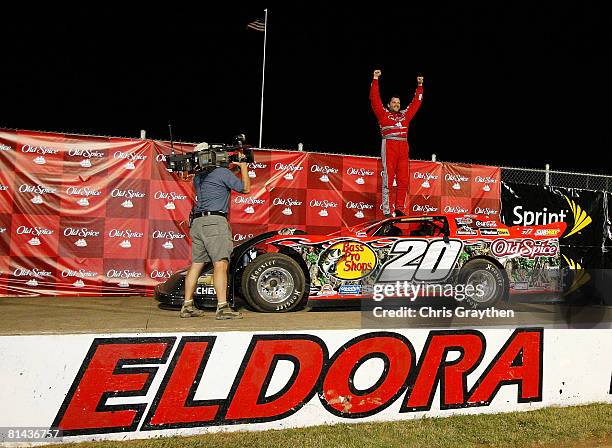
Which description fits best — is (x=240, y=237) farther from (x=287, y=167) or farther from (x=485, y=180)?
(x=485, y=180)

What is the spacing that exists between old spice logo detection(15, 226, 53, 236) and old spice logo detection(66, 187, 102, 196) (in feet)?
1.88

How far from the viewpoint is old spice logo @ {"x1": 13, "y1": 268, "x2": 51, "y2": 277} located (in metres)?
6.45

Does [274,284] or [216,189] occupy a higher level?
[216,189]

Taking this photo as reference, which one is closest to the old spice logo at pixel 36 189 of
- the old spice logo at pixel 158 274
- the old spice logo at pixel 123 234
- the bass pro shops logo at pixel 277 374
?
the old spice logo at pixel 123 234

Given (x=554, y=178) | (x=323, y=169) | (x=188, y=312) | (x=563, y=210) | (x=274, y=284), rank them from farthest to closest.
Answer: (x=554, y=178), (x=563, y=210), (x=323, y=169), (x=274, y=284), (x=188, y=312)

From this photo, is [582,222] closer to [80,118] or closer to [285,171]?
[285,171]

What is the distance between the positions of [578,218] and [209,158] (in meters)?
7.34

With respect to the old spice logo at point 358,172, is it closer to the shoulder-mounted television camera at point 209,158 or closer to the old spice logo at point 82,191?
the shoulder-mounted television camera at point 209,158

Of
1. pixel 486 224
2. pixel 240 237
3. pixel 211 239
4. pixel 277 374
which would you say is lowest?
pixel 277 374

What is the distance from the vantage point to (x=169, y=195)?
23.2 feet

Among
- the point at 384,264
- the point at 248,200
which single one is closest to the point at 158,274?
the point at 248,200

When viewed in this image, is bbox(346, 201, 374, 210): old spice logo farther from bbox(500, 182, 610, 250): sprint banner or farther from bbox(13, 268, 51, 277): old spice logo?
bbox(13, 268, 51, 277): old spice logo

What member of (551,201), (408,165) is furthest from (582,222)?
(408,165)

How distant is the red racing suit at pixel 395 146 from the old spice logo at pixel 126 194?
11.7 ft
